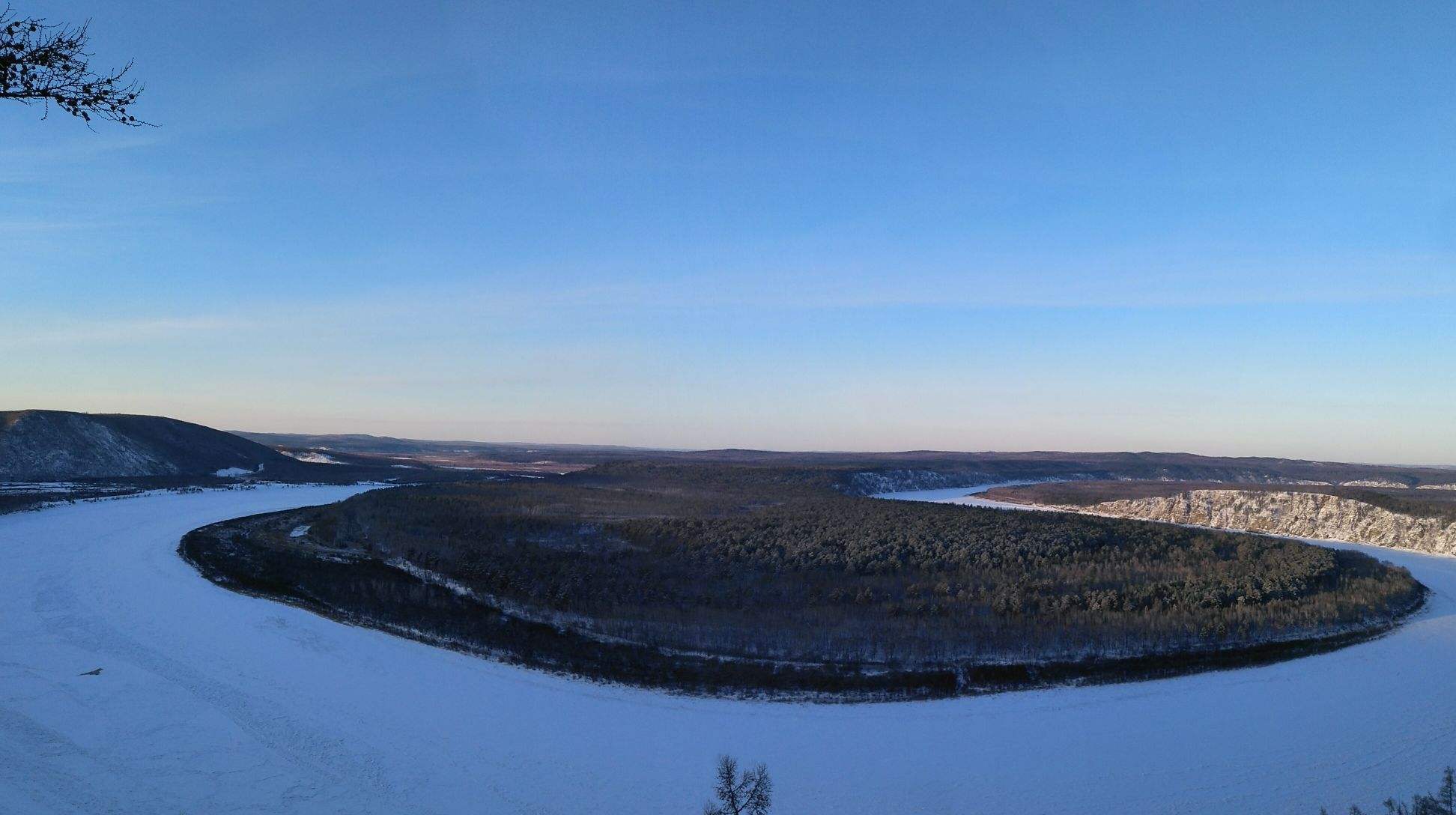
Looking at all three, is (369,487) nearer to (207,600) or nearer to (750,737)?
(207,600)

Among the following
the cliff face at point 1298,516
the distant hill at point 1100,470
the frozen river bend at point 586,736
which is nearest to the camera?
the frozen river bend at point 586,736

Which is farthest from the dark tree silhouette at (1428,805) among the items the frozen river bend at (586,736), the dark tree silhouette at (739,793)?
the dark tree silhouette at (739,793)

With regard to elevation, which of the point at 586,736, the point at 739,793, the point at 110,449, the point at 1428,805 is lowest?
the point at 586,736

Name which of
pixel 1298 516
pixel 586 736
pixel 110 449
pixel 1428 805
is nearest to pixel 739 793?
pixel 586 736

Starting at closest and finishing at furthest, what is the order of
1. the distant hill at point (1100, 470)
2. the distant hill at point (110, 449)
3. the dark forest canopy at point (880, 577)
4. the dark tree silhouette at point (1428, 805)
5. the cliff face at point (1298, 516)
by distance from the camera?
the dark tree silhouette at point (1428, 805) < the dark forest canopy at point (880, 577) < the cliff face at point (1298, 516) < the distant hill at point (110, 449) < the distant hill at point (1100, 470)

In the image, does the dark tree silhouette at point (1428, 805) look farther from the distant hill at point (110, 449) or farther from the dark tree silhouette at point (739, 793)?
the distant hill at point (110, 449)

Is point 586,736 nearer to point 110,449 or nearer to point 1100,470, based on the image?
point 110,449
